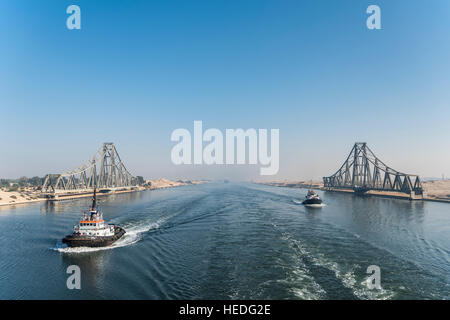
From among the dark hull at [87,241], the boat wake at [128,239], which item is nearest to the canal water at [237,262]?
the boat wake at [128,239]

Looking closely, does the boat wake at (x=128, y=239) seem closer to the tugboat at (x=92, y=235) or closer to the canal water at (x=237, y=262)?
the canal water at (x=237, y=262)

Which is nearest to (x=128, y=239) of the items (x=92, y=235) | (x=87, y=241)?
(x=92, y=235)

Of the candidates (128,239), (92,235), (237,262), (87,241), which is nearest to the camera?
(237,262)

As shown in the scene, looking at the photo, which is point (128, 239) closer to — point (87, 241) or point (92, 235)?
point (92, 235)

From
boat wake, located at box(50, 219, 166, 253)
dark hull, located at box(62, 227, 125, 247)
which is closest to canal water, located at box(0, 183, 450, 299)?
boat wake, located at box(50, 219, 166, 253)

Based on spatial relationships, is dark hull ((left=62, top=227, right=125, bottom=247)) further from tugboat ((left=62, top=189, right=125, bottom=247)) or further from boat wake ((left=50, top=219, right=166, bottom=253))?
boat wake ((left=50, top=219, right=166, bottom=253))
